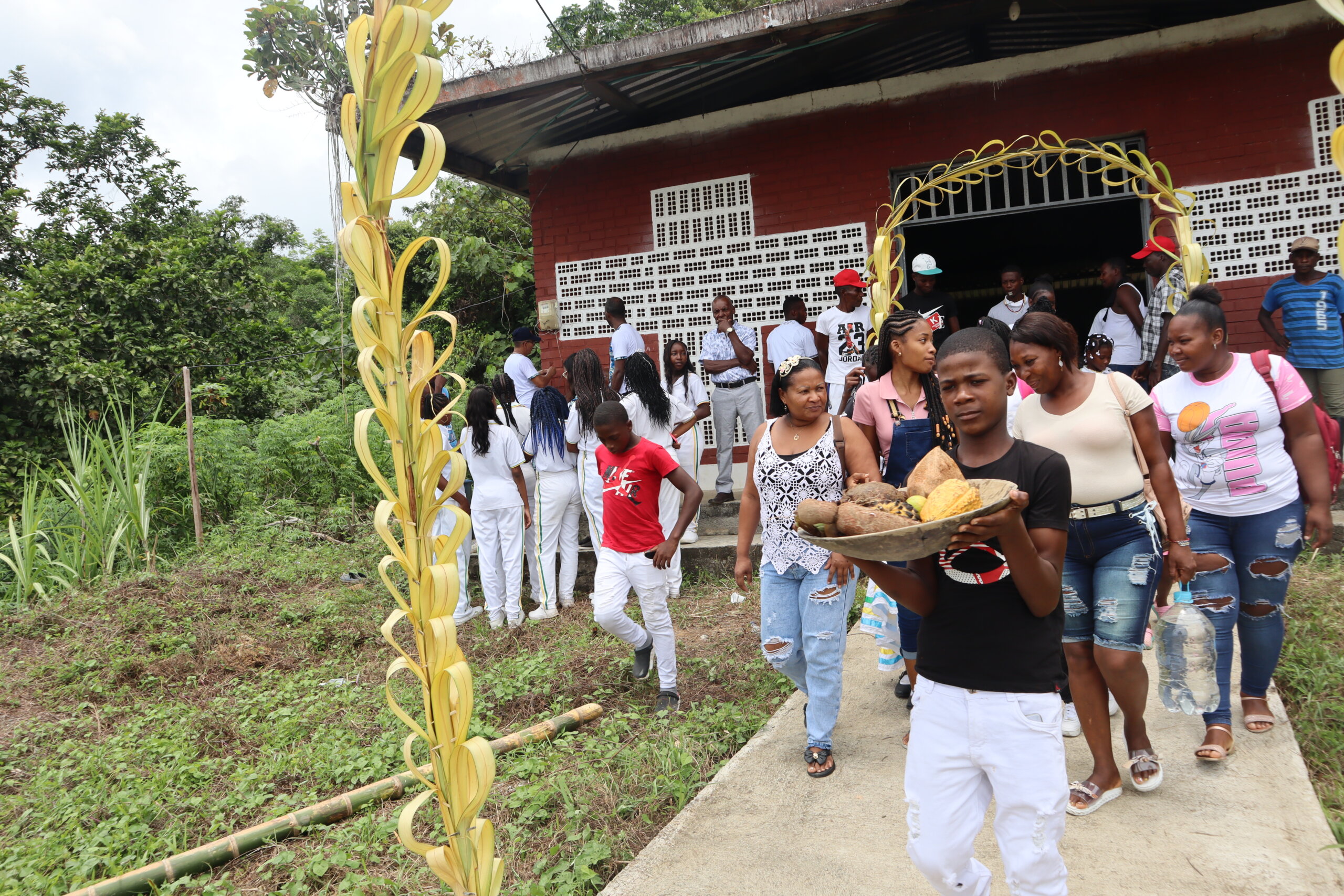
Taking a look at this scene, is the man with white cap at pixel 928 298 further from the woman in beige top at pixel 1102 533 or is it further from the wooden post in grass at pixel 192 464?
the wooden post in grass at pixel 192 464

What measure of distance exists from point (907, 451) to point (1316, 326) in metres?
4.83

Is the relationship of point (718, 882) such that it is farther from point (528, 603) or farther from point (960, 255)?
point (960, 255)

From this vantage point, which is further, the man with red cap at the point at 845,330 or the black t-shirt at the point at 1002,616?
the man with red cap at the point at 845,330

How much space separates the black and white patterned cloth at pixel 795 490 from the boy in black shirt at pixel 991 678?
55.8 inches

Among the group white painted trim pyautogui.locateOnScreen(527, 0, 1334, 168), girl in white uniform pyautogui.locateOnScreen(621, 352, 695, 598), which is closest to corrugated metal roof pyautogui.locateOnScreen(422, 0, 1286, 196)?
white painted trim pyautogui.locateOnScreen(527, 0, 1334, 168)

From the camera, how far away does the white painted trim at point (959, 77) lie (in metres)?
7.39

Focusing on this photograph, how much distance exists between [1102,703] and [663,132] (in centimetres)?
771

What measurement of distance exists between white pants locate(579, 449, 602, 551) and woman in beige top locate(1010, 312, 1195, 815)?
161 inches

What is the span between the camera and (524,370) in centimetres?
827

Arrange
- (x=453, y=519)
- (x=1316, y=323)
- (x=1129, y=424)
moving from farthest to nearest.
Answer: (x=453, y=519) < (x=1316, y=323) < (x=1129, y=424)

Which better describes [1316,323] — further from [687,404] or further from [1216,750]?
[687,404]

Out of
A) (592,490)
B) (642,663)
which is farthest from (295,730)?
(592,490)

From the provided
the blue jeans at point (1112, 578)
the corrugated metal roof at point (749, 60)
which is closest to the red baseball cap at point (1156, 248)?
the corrugated metal roof at point (749, 60)

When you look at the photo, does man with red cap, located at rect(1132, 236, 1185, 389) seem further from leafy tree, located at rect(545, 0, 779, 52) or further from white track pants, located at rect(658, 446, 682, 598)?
leafy tree, located at rect(545, 0, 779, 52)
